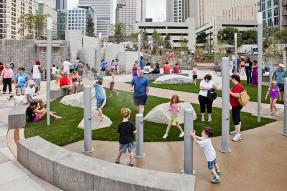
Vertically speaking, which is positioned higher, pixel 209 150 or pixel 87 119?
pixel 87 119

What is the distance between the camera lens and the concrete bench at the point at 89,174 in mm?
5152

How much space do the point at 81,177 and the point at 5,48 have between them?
26961mm

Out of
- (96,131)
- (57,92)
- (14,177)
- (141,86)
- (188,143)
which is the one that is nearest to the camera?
(188,143)

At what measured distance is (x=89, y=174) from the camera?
5.64 metres

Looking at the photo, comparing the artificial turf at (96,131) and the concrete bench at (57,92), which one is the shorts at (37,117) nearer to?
the artificial turf at (96,131)

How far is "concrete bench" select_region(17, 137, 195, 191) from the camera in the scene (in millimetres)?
5152

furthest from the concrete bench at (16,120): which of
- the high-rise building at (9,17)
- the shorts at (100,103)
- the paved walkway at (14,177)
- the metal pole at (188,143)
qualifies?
the high-rise building at (9,17)

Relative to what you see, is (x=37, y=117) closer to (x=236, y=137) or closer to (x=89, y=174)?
(x=89, y=174)

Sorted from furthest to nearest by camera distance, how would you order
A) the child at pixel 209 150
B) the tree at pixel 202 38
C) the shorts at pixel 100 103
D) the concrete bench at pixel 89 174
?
the tree at pixel 202 38 < the shorts at pixel 100 103 < the child at pixel 209 150 < the concrete bench at pixel 89 174

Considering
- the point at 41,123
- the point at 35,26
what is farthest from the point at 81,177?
the point at 35,26

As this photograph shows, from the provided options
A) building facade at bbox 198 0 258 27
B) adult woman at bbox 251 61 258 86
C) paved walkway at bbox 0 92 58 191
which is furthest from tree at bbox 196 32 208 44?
paved walkway at bbox 0 92 58 191

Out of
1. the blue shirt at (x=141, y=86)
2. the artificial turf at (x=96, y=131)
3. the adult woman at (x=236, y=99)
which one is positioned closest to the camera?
the adult woman at (x=236, y=99)

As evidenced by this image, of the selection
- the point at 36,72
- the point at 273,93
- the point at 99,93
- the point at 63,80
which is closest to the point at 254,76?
the point at 273,93

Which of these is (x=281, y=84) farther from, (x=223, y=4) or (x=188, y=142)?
(x=223, y=4)
